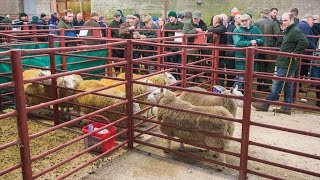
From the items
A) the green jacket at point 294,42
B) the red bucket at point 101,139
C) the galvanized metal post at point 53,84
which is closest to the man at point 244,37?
the green jacket at point 294,42

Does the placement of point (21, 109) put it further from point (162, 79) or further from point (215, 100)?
point (162, 79)

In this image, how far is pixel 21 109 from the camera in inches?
128

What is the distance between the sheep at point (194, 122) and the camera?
4.34 meters

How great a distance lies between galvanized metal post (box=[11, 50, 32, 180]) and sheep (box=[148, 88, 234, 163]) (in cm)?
199

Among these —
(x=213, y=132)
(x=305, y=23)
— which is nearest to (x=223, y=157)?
(x=213, y=132)

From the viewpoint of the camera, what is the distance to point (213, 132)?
4.34m

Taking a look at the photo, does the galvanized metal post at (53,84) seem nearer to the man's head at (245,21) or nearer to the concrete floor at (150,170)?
the concrete floor at (150,170)

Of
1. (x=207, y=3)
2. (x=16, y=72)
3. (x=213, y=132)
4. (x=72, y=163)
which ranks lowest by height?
(x=72, y=163)

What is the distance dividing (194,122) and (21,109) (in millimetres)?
2170

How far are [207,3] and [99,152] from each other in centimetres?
1280

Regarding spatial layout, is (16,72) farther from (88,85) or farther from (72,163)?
(88,85)

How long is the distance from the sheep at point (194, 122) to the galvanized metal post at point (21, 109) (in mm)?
1990

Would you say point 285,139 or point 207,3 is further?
point 207,3

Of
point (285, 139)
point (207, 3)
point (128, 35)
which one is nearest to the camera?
point (285, 139)
